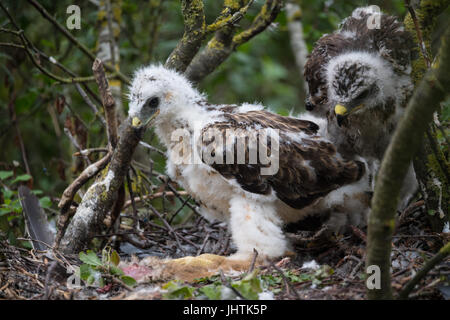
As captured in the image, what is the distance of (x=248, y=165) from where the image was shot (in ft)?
12.1

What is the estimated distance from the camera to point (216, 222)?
4812mm

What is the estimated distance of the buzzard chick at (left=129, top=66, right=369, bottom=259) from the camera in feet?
12.2

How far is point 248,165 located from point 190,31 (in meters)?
1.34

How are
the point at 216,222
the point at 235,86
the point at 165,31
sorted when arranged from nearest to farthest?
the point at 216,222
the point at 165,31
the point at 235,86

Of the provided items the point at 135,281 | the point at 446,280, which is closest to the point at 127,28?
the point at 135,281

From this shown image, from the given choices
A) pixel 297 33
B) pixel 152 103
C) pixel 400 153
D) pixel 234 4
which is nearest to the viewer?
pixel 400 153

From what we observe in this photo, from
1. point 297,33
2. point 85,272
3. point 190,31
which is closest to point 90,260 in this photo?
point 85,272

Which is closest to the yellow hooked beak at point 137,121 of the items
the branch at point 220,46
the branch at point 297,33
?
the branch at point 220,46

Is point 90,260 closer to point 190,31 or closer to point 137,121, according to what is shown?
point 137,121

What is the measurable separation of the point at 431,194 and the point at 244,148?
1.41 meters

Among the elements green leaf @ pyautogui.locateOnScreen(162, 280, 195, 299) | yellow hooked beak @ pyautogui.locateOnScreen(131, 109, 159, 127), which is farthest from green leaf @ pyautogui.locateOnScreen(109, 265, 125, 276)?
yellow hooked beak @ pyautogui.locateOnScreen(131, 109, 159, 127)

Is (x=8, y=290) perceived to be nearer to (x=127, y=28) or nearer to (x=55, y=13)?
(x=55, y=13)

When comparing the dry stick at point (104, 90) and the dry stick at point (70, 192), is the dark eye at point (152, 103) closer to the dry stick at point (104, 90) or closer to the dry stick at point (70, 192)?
the dry stick at point (104, 90)

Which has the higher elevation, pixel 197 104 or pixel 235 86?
pixel 235 86
